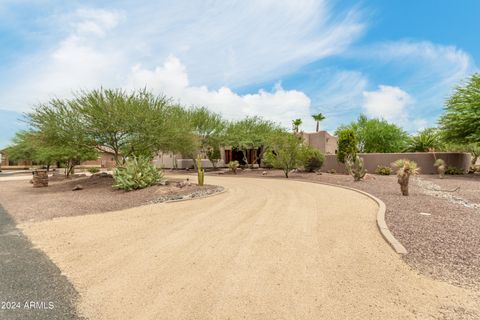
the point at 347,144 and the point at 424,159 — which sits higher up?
the point at 347,144

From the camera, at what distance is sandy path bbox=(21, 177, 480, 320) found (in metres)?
3.27

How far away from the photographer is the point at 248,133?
29.2 m

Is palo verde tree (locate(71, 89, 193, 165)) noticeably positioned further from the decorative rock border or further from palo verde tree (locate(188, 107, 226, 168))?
palo verde tree (locate(188, 107, 226, 168))

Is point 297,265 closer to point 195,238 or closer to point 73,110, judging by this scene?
point 195,238

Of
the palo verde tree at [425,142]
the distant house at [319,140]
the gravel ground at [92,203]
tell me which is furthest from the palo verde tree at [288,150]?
the distant house at [319,140]

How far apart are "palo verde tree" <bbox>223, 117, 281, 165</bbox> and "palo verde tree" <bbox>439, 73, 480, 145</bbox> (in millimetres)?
14018

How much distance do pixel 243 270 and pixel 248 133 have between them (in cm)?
2536

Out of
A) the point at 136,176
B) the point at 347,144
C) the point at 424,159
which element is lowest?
the point at 136,176

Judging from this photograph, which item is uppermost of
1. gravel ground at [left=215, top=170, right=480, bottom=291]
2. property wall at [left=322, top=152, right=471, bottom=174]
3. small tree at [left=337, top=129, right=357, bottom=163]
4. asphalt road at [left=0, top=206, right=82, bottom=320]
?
small tree at [left=337, top=129, right=357, bottom=163]

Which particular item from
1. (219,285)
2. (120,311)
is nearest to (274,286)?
(219,285)

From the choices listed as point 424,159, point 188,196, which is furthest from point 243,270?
point 424,159

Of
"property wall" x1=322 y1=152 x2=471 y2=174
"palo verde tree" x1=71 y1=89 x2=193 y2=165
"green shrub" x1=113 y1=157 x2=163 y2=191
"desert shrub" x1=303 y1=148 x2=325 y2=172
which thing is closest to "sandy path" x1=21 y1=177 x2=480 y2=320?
"green shrub" x1=113 y1=157 x2=163 y2=191

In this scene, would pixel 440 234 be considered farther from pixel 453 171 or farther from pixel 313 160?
pixel 453 171

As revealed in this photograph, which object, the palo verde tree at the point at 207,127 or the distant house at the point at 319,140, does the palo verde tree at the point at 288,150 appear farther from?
the distant house at the point at 319,140
